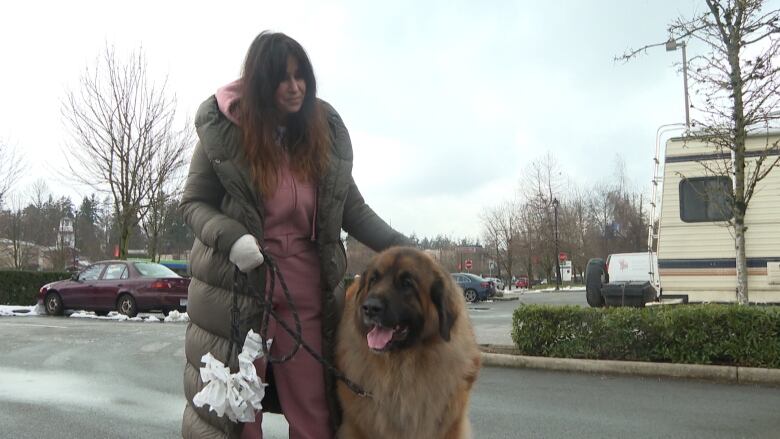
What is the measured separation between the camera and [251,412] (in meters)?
2.60

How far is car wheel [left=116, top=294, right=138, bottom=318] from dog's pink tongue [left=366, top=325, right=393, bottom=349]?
16357mm

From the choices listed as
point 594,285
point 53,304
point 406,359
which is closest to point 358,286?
point 406,359

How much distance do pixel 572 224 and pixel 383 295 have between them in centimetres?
5198

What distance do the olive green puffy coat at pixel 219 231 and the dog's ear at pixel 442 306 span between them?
482 millimetres

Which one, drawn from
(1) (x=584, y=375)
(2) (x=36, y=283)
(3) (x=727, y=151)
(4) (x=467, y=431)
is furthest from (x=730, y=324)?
(2) (x=36, y=283)

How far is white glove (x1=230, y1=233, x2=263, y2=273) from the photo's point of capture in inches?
96.6

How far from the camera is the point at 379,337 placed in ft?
9.02

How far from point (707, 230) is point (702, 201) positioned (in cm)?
55

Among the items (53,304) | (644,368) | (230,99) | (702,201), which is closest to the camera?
(230,99)

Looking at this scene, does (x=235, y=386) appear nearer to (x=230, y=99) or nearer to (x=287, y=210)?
(x=287, y=210)

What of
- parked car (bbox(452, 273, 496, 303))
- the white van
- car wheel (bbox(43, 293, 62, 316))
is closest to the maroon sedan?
car wheel (bbox(43, 293, 62, 316))

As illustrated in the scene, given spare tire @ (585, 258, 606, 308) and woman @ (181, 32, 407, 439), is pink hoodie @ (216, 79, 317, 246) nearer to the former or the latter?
woman @ (181, 32, 407, 439)

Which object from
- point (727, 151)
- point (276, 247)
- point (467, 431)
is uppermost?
point (727, 151)

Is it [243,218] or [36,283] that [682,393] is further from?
[36,283]
